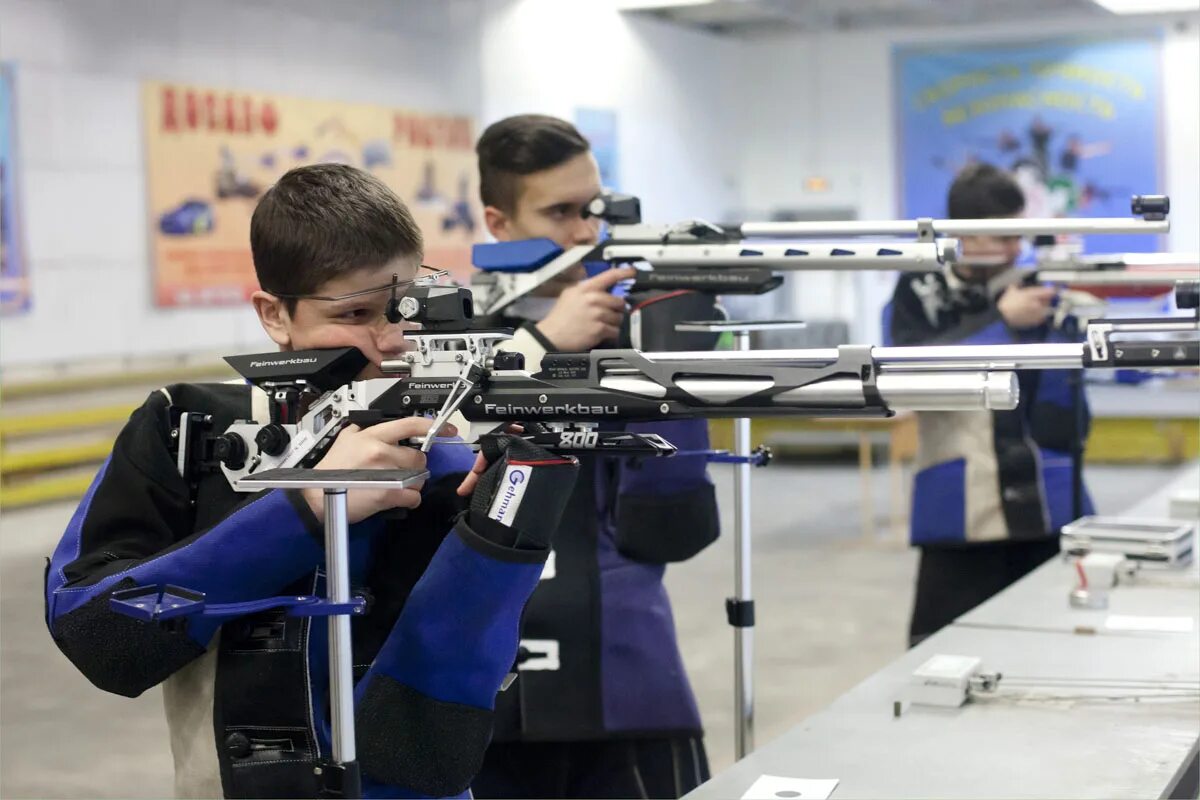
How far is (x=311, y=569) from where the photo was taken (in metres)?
1.24

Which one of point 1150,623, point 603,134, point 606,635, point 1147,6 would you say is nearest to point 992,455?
point 1150,623

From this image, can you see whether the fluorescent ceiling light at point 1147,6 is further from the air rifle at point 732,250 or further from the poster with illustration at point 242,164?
the air rifle at point 732,250

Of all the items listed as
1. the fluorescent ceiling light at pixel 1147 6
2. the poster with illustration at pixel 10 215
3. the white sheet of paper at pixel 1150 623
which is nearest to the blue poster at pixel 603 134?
the fluorescent ceiling light at pixel 1147 6

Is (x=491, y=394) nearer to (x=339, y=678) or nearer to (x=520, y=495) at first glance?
(x=520, y=495)

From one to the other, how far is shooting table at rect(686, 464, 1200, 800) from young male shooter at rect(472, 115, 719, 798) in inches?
7.4

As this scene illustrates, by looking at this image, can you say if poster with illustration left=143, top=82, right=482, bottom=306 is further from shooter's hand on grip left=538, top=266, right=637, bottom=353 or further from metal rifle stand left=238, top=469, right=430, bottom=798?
metal rifle stand left=238, top=469, right=430, bottom=798

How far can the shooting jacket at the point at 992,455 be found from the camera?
2857mm

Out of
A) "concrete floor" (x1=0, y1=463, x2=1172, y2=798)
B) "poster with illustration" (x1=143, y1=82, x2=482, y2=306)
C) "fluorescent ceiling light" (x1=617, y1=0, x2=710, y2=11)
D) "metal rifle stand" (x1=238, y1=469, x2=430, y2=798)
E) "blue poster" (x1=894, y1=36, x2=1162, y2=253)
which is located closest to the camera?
"metal rifle stand" (x1=238, y1=469, x2=430, y2=798)

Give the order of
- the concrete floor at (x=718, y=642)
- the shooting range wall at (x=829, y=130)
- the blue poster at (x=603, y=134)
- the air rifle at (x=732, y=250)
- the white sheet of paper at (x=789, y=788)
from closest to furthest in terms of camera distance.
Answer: the white sheet of paper at (x=789, y=788), the air rifle at (x=732, y=250), the concrete floor at (x=718, y=642), the blue poster at (x=603, y=134), the shooting range wall at (x=829, y=130)

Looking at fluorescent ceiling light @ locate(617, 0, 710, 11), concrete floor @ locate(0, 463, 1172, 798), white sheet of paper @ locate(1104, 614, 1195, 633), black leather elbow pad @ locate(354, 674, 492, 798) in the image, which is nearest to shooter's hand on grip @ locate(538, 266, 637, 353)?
concrete floor @ locate(0, 463, 1172, 798)

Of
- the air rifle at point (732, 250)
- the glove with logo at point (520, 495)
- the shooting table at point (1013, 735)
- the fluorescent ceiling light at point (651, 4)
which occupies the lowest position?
the shooting table at point (1013, 735)

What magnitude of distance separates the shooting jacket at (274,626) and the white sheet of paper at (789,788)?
433 millimetres

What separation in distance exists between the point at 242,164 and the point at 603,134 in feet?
9.91

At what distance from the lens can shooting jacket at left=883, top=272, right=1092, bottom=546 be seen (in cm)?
286
